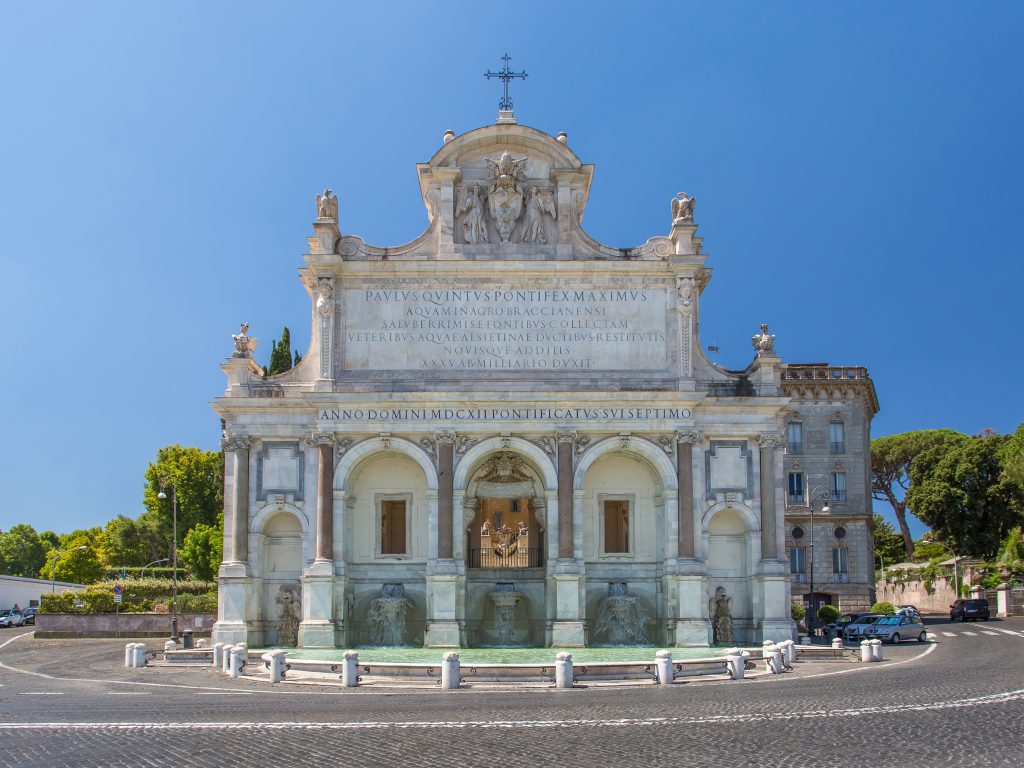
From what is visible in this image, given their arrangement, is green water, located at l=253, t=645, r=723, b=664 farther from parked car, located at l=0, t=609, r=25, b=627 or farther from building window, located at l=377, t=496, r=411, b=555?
parked car, located at l=0, t=609, r=25, b=627

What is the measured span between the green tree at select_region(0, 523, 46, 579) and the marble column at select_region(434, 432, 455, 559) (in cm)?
11536

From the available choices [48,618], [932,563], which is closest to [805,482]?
[932,563]

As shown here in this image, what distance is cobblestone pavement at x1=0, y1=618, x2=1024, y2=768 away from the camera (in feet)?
54.6

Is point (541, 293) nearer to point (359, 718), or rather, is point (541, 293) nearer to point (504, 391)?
point (504, 391)

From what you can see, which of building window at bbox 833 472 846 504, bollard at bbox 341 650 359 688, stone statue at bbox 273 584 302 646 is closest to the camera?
bollard at bbox 341 650 359 688

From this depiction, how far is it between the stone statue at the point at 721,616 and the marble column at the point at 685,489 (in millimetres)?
2300

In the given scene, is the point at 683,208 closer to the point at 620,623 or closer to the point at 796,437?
the point at 620,623

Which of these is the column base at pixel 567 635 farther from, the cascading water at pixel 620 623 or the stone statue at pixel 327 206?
the stone statue at pixel 327 206

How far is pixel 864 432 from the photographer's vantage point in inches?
2970

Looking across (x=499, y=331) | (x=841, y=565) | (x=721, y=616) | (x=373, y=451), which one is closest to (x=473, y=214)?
(x=499, y=331)

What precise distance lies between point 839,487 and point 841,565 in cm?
506

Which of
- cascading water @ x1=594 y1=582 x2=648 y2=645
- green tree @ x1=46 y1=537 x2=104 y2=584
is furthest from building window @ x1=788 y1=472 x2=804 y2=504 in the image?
green tree @ x1=46 y1=537 x2=104 y2=584

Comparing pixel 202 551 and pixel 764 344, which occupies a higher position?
pixel 764 344

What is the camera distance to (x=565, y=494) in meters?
42.6
